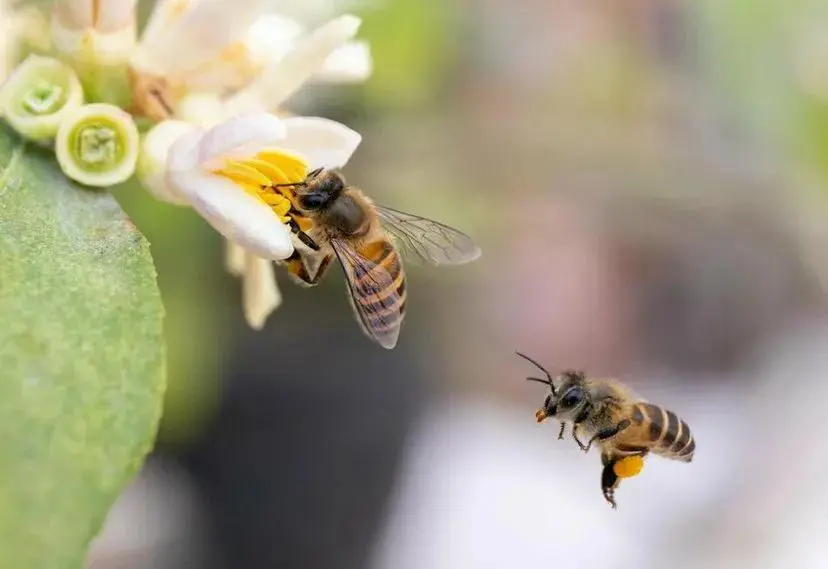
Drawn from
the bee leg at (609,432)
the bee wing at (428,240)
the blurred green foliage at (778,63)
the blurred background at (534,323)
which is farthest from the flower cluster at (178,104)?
the blurred green foliage at (778,63)

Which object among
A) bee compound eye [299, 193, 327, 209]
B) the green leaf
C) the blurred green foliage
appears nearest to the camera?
the green leaf

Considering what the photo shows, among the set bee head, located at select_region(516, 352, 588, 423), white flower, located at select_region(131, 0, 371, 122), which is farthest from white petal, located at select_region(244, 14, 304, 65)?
bee head, located at select_region(516, 352, 588, 423)

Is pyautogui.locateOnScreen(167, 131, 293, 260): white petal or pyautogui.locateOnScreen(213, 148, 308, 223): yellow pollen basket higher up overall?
pyautogui.locateOnScreen(213, 148, 308, 223): yellow pollen basket

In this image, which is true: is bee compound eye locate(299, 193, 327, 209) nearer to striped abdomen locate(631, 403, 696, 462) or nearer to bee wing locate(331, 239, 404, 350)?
bee wing locate(331, 239, 404, 350)

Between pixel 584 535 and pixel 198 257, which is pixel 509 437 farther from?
pixel 198 257

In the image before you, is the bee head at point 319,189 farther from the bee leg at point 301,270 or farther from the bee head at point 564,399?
the bee head at point 564,399

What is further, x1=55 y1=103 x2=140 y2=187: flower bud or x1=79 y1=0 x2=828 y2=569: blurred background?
x1=79 y1=0 x2=828 y2=569: blurred background
